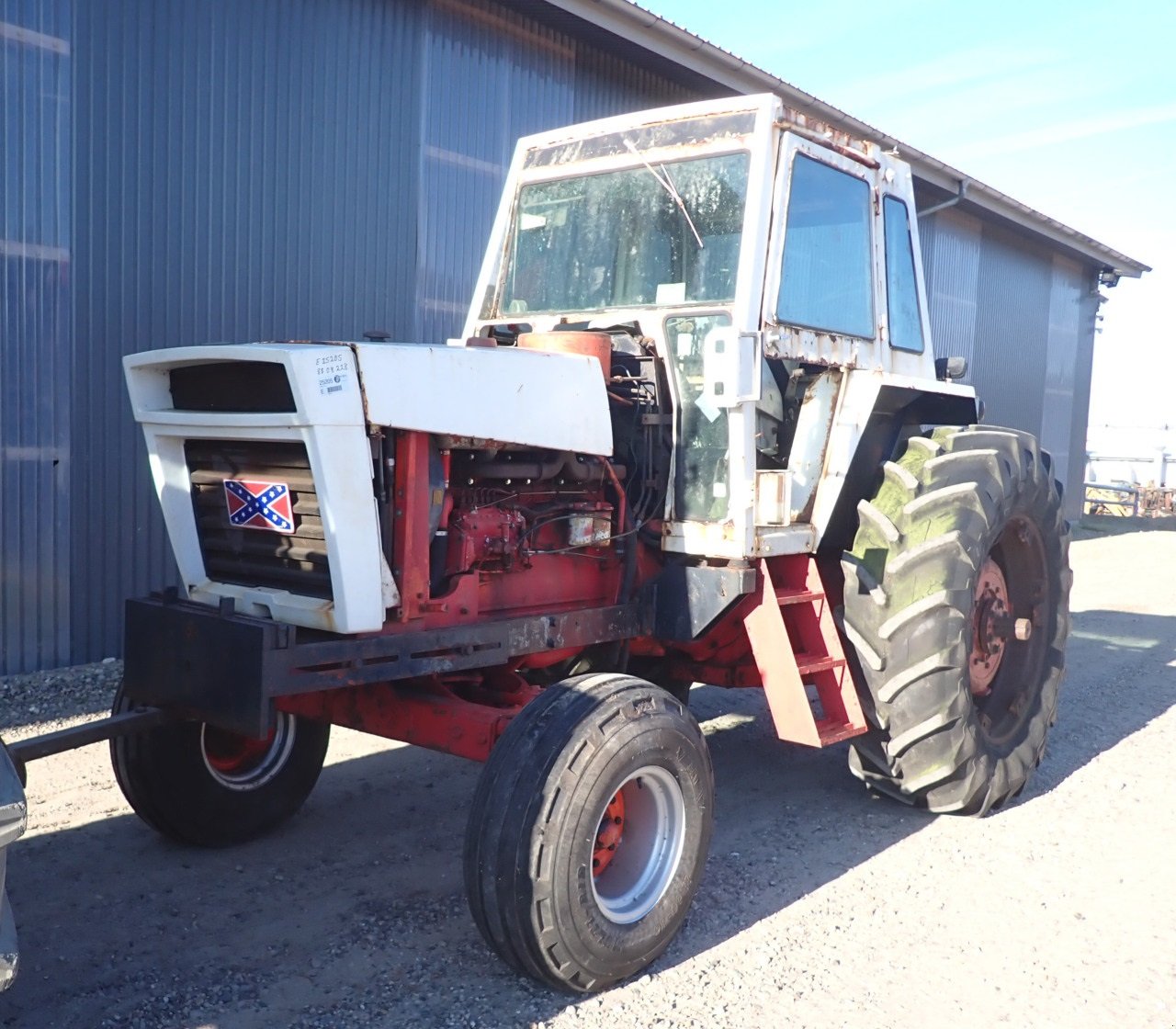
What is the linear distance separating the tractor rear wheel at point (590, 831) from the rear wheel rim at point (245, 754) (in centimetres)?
142

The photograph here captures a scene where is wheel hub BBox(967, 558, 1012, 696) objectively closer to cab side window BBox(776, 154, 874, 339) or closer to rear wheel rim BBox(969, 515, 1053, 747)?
rear wheel rim BBox(969, 515, 1053, 747)

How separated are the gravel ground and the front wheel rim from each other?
24 centimetres

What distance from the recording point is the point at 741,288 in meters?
4.20

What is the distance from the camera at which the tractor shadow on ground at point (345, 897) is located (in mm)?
Answer: 3248

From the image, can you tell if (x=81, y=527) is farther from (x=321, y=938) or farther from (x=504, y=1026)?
(x=504, y=1026)

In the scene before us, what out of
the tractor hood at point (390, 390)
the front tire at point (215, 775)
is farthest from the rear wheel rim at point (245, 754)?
the tractor hood at point (390, 390)

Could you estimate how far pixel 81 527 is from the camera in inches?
272

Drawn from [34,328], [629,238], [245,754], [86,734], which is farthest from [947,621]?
[34,328]

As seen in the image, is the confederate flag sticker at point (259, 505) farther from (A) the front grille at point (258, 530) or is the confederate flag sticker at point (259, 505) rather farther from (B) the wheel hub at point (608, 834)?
(B) the wheel hub at point (608, 834)

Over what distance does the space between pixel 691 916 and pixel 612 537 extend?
1.34 m

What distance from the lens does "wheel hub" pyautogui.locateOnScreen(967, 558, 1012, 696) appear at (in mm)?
5137

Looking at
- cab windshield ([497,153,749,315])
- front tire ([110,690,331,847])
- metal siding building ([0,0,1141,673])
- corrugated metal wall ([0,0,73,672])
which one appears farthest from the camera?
metal siding building ([0,0,1141,673])

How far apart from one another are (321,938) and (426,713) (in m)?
0.77

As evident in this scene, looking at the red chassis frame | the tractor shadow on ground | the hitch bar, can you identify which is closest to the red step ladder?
the red chassis frame
